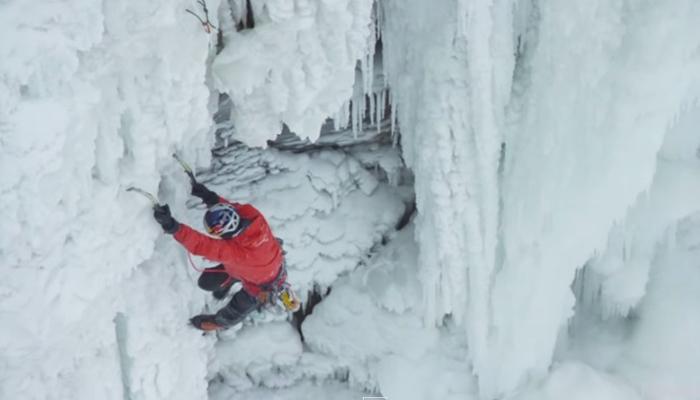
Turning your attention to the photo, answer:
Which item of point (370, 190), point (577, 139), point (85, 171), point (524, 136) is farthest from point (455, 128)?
point (85, 171)

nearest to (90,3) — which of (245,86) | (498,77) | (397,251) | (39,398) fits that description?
(245,86)

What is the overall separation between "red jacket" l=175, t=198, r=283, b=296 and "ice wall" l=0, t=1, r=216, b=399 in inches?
7.7

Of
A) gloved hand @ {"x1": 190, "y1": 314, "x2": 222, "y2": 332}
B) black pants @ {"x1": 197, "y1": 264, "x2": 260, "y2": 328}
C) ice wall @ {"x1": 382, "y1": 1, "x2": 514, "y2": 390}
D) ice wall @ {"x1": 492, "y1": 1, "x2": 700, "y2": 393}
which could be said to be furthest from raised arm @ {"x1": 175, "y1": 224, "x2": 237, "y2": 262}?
ice wall @ {"x1": 492, "y1": 1, "x2": 700, "y2": 393}

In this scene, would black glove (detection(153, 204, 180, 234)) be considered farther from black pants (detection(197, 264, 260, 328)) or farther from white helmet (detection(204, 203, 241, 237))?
black pants (detection(197, 264, 260, 328))

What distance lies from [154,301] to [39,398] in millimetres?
759

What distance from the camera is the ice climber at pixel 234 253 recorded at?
129 inches

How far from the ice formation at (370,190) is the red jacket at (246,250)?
23cm

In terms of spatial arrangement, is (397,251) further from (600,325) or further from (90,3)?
(90,3)

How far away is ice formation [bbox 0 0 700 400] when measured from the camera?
260 centimetres

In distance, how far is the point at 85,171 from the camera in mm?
2623

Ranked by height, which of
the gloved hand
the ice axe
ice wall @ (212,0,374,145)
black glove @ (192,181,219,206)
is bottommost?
the gloved hand

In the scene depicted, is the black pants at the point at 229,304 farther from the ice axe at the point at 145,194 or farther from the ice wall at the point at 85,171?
the ice axe at the point at 145,194

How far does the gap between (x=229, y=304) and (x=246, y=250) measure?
0.54 meters

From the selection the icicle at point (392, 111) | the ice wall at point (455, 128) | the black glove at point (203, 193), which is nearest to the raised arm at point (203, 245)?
the black glove at point (203, 193)
